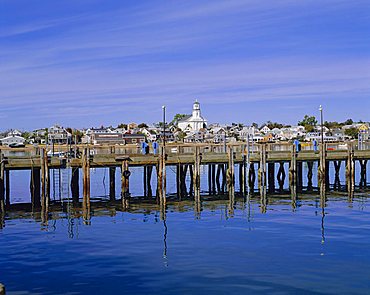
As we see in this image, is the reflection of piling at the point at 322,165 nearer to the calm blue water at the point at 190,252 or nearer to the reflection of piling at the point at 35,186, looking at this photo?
the calm blue water at the point at 190,252

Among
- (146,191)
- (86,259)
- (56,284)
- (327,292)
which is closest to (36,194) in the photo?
(146,191)

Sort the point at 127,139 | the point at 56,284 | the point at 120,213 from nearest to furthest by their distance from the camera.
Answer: the point at 56,284
the point at 120,213
the point at 127,139

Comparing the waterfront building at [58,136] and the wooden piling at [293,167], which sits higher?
the waterfront building at [58,136]

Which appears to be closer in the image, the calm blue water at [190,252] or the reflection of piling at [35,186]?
the calm blue water at [190,252]

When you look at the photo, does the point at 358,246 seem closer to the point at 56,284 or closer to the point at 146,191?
the point at 56,284

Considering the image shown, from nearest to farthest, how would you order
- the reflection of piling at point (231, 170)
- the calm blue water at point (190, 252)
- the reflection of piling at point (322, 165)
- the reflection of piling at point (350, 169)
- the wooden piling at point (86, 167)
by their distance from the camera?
1. the calm blue water at point (190, 252)
2. the wooden piling at point (86, 167)
3. the reflection of piling at point (231, 170)
4. the reflection of piling at point (322, 165)
5. the reflection of piling at point (350, 169)

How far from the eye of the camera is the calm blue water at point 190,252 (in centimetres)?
1780

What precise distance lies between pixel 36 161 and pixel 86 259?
72.0 ft

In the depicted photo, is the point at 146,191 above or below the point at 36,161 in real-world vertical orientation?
below

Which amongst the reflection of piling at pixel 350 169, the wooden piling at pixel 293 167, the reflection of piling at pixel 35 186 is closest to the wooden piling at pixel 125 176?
the reflection of piling at pixel 35 186

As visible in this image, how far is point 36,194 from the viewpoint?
4328cm

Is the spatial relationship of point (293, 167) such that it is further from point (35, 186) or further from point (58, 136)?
point (58, 136)

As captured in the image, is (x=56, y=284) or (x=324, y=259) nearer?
(x=56, y=284)

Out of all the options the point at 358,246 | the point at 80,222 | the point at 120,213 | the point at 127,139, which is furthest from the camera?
the point at 127,139
